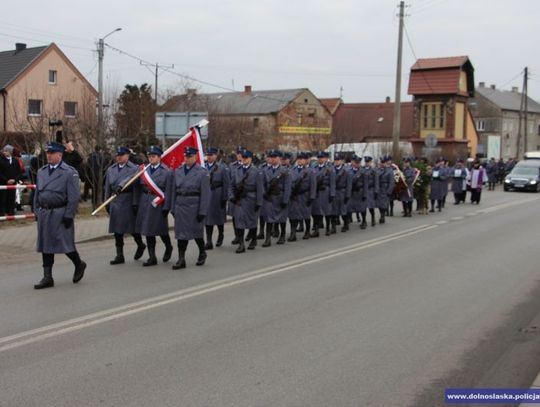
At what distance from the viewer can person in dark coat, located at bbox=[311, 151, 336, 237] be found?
15336mm

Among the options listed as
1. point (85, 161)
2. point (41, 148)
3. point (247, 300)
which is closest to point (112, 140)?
point (85, 161)

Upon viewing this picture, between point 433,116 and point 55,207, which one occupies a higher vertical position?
point 433,116

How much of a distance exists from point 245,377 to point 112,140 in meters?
16.7

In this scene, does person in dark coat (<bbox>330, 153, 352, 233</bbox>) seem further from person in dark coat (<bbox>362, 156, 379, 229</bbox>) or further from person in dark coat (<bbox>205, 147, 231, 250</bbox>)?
person in dark coat (<bbox>205, 147, 231, 250</bbox>)

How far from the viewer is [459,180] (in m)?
26.5

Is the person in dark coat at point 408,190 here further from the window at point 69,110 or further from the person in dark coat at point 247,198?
the window at point 69,110

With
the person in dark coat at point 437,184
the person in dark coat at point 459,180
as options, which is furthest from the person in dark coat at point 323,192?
the person in dark coat at point 459,180

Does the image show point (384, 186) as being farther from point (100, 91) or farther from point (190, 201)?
point (100, 91)

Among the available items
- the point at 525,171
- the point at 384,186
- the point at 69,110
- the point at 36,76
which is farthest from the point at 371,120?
the point at 384,186

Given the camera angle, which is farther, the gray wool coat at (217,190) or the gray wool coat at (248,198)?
the gray wool coat at (217,190)

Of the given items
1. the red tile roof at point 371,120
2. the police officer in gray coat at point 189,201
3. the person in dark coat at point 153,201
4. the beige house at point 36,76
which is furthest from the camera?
the red tile roof at point 371,120

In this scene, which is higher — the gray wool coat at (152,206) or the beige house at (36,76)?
the beige house at (36,76)

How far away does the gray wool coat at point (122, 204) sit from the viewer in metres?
10.9

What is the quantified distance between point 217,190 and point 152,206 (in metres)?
2.54
